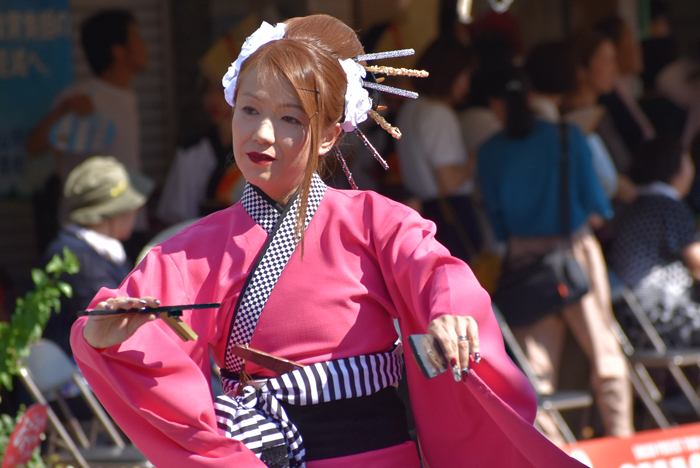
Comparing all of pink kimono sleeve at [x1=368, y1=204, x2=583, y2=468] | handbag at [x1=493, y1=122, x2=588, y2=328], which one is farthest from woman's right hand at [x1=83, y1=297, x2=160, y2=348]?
handbag at [x1=493, y1=122, x2=588, y2=328]

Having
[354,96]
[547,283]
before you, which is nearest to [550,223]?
[547,283]

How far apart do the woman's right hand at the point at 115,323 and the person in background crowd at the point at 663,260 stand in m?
3.98

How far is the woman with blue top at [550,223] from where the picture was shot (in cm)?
468

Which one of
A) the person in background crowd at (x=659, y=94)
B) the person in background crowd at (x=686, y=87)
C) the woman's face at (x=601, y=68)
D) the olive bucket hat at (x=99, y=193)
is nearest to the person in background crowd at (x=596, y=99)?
the woman's face at (x=601, y=68)

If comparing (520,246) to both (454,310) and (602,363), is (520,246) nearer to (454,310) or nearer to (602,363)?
(602,363)

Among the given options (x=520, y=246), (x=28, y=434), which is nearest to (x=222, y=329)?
(x=28, y=434)

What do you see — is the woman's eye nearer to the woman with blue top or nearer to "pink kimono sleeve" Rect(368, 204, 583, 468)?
"pink kimono sleeve" Rect(368, 204, 583, 468)

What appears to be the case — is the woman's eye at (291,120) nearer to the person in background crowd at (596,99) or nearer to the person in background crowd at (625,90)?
the person in background crowd at (596,99)

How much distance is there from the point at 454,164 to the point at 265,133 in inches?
125

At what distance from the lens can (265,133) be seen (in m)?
1.91

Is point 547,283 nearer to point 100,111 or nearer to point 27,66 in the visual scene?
point 100,111

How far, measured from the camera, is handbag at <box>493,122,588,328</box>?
180 inches

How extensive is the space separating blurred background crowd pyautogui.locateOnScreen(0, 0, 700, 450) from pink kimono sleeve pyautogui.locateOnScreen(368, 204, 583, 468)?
237cm

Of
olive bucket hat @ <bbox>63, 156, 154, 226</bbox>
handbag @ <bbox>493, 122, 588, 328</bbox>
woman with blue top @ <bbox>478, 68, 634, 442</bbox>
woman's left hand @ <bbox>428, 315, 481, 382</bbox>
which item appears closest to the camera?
woman's left hand @ <bbox>428, 315, 481, 382</bbox>
